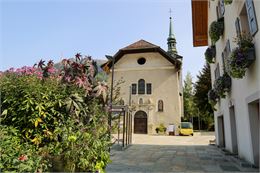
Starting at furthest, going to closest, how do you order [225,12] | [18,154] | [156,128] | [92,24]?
[156,128] → [225,12] → [92,24] → [18,154]

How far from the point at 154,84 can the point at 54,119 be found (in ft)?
72.1

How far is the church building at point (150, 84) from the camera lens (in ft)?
78.8

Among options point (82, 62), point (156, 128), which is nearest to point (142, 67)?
point (156, 128)

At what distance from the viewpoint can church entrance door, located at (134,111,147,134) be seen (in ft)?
79.4

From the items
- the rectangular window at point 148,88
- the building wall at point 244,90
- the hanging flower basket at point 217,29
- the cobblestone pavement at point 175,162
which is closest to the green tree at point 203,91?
the rectangular window at point 148,88

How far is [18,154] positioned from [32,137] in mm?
356

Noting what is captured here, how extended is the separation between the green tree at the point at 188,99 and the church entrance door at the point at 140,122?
12830 millimetres

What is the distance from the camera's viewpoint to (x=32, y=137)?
301 cm

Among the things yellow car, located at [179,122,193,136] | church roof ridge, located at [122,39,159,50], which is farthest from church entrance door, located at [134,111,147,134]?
church roof ridge, located at [122,39,159,50]

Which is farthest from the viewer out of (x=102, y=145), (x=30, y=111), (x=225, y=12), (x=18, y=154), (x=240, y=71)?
(x=225, y=12)

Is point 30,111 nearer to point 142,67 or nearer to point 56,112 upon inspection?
point 56,112

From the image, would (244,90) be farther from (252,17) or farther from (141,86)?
(141,86)

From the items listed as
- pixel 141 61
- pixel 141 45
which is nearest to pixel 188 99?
pixel 141 61

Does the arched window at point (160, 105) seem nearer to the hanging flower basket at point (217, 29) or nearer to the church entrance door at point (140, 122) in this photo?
the church entrance door at point (140, 122)
